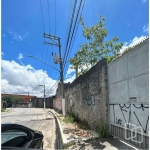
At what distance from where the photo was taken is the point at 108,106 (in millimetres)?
6984

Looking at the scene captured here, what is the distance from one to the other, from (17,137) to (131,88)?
352cm

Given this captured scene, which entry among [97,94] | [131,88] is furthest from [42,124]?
[131,88]

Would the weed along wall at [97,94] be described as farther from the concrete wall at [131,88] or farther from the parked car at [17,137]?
the parked car at [17,137]

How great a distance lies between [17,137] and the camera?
395 cm

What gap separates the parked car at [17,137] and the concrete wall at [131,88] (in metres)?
2.89

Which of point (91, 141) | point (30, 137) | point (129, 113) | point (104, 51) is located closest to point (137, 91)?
point (129, 113)

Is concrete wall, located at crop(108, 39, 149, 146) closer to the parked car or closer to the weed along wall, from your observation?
the weed along wall

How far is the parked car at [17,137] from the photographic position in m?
3.66

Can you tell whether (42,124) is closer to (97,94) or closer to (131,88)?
(97,94)

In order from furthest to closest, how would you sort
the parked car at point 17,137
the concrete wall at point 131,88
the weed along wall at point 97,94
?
the weed along wall at point 97,94, the concrete wall at point 131,88, the parked car at point 17,137

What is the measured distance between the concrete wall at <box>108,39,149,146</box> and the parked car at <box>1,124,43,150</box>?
289cm

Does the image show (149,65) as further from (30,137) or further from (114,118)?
(30,137)

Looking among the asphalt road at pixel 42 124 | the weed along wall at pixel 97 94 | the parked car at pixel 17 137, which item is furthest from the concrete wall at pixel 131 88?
the asphalt road at pixel 42 124

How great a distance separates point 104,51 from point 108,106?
6.58m
